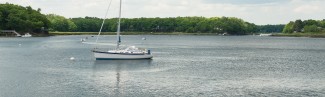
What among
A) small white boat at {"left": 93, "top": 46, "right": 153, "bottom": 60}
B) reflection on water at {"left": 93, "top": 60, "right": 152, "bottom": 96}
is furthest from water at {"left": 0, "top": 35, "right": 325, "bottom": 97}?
small white boat at {"left": 93, "top": 46, "right": 153, "bottom": 60}

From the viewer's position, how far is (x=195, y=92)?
2026 inches

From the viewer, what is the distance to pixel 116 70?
240 feet

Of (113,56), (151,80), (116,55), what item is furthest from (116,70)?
(113,56)

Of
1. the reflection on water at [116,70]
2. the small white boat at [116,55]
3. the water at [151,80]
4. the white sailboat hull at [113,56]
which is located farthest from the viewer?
the white sailboat hull at [113,56]

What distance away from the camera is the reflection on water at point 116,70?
56906 millimetres

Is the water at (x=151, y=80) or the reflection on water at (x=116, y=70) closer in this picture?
the water at (x=151, y=80)

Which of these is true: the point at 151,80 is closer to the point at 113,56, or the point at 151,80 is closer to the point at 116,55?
the point at 116,55

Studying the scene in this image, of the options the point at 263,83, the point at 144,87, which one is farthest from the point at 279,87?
the point at 144,87

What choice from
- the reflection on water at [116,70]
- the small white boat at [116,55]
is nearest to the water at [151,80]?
the reflection on water at [116,70]

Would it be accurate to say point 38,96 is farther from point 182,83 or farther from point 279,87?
point 279,87

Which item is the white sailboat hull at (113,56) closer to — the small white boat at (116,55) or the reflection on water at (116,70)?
the small white boat at (116,55)

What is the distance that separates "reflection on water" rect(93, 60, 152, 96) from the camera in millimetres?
56906

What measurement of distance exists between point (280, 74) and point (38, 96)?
3848 cm

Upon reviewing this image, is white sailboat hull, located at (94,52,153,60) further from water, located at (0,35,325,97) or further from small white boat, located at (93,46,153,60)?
water, located at (0,35,325,97)
